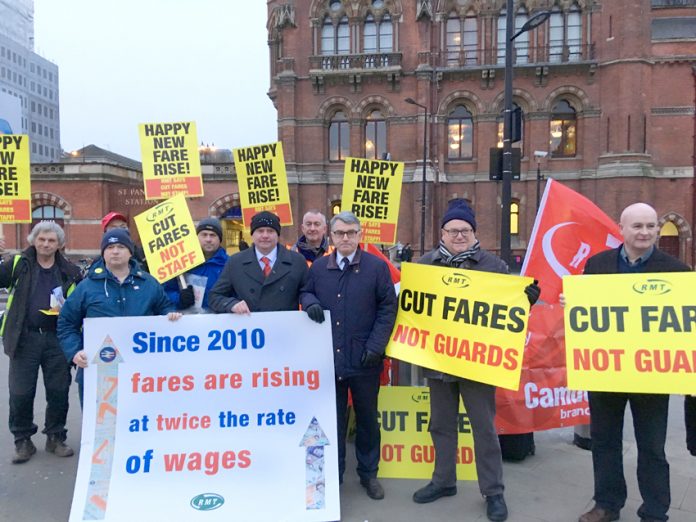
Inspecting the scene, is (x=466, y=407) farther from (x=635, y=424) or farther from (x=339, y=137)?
(x=339, y=137)

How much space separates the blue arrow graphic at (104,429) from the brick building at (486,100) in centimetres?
2396

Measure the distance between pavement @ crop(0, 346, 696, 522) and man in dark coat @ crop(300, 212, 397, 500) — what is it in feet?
0.93

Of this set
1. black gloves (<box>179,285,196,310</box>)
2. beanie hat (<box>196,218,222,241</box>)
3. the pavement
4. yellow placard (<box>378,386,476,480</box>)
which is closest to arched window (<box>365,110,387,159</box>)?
beanie hat (<box>196,218,222,241</box>)

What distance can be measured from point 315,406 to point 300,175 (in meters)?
24.9

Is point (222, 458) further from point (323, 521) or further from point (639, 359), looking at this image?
point (639, 359)

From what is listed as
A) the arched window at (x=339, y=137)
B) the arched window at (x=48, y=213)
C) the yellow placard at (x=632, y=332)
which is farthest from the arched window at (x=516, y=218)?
the yellow placard at (x=632, y=332)

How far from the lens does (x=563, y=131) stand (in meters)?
27.2

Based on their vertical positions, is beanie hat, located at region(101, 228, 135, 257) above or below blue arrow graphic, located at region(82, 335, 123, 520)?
above

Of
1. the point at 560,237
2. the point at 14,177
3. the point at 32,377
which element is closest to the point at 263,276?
the point at 32,377

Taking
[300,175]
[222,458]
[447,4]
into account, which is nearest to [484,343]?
[222,458]

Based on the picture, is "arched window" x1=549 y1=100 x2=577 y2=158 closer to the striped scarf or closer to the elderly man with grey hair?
the striped scarf

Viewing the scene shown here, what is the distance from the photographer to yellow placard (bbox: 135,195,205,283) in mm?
5137

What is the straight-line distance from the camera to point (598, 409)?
12.0 feet

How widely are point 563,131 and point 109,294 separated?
27305 mm
